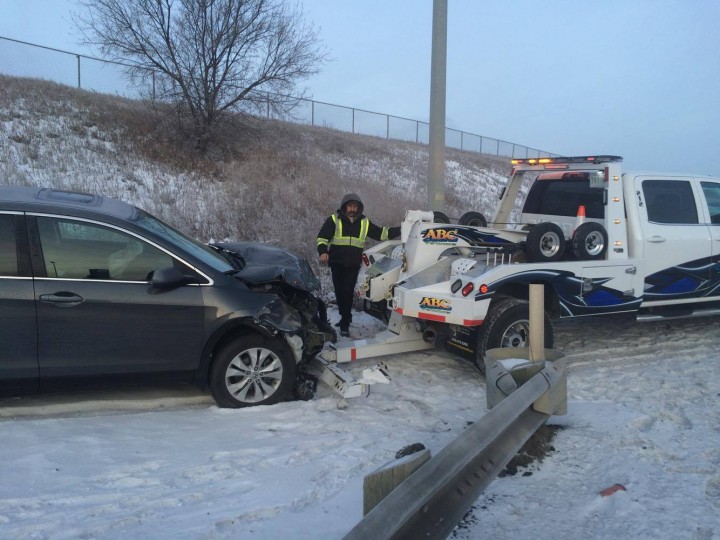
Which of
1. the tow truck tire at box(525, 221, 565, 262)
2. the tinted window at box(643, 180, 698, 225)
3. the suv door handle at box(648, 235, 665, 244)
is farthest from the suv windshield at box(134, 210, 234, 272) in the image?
the tinted window at box(643, 180, 698, 225)

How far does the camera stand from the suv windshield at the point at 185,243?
4.86 meters

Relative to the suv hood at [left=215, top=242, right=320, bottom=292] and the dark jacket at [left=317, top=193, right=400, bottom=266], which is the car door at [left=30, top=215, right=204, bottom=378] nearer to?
the suv hood at [left=215, top=242, right=320, bottom=292]

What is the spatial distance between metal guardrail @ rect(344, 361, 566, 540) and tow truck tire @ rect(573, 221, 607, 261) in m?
2.49

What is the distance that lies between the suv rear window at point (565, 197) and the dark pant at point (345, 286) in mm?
2572

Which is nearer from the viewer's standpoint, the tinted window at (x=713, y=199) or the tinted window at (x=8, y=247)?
the tinted window at (x=8, y=247)

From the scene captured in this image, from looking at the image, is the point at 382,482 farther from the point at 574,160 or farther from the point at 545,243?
the point at 574,160

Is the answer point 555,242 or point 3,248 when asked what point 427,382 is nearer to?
point 555,242

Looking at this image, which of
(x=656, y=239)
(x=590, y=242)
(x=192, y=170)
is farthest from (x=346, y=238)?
(x=192, y=170)

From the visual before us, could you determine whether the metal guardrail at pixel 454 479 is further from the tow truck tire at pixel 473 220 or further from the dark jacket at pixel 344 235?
the tow truck tire at pixel 473 220

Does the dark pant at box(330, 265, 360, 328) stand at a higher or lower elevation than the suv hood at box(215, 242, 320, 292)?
lower

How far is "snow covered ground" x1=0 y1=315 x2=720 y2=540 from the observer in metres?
3.12

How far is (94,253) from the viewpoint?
4508mm

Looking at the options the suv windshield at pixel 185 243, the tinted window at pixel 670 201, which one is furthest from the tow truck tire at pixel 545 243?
the suv windshield at pixel 185 243

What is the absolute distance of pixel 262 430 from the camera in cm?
436
